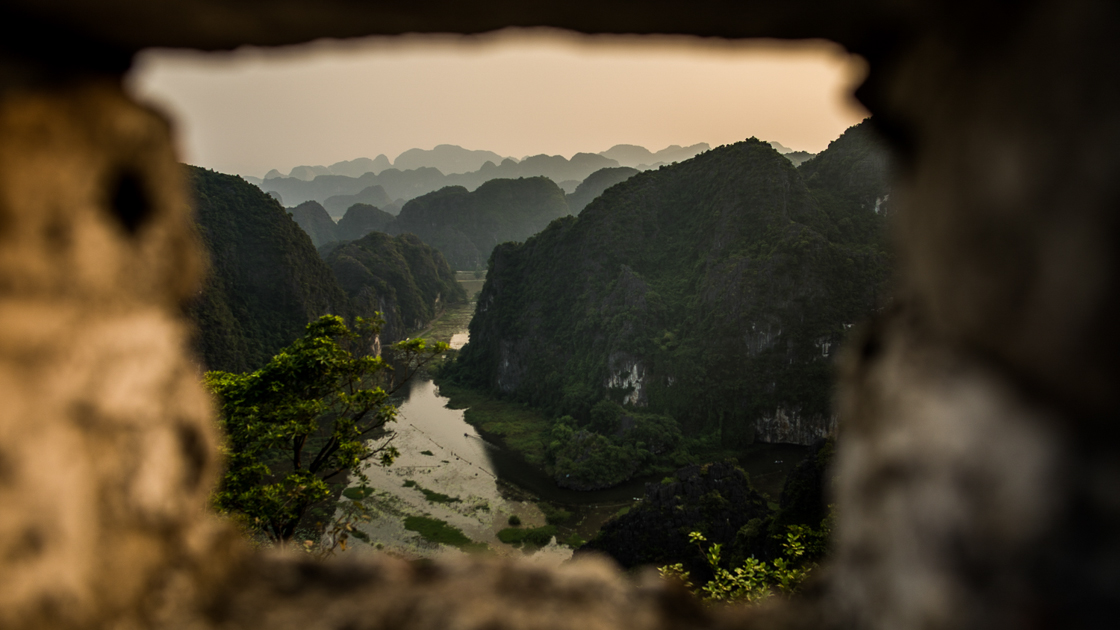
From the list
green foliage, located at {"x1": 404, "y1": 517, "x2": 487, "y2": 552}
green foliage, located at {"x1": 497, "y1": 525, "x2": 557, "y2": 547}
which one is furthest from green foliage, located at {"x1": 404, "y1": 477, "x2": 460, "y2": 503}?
green foliage, located at {"x1": 497, "y1": 525, "x2": 557, "y2": 547}

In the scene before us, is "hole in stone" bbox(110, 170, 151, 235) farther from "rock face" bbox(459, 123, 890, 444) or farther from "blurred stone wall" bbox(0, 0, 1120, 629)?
"rock face" bbox(459, 123, 890, 444)

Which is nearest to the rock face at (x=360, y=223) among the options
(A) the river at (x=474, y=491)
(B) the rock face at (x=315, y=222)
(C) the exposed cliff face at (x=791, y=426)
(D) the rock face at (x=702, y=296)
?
(B) the rock face at (x=315, y=222)

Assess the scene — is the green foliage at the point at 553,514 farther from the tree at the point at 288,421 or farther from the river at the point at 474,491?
the tree at the point at 288,421

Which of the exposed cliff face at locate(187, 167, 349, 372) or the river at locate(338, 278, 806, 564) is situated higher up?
the exposed cliff face at locate(187, 167, 349, 372)

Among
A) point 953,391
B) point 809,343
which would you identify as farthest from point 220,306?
point 953,391

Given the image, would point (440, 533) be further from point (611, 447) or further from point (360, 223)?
point (360, 223)

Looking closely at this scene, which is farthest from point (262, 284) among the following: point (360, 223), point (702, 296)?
point (360, 223)
